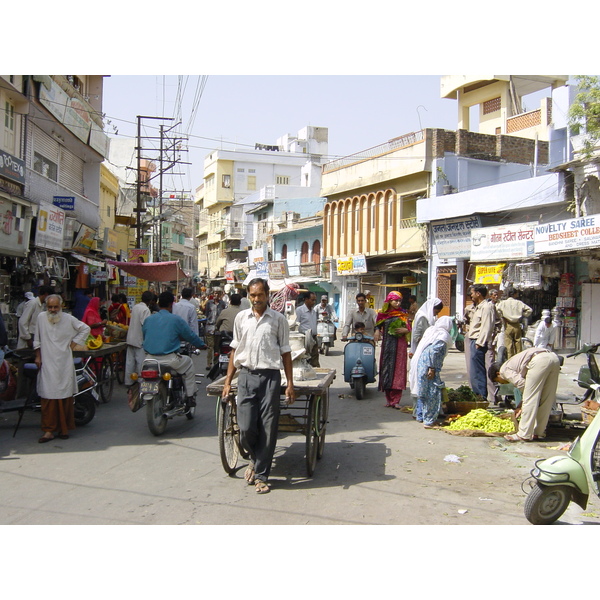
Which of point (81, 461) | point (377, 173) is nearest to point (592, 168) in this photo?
point (377, 173)

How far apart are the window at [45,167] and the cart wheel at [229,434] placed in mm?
14788

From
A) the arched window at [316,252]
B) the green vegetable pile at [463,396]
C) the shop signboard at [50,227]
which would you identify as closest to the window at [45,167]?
the shop signboard at [50,227]

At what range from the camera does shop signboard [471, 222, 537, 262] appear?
65.6ft

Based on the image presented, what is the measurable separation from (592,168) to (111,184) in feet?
72.5

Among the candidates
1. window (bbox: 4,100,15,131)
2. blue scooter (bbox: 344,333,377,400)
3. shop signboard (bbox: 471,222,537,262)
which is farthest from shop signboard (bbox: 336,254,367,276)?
blue scooter (bbox: 344,333,377,400)

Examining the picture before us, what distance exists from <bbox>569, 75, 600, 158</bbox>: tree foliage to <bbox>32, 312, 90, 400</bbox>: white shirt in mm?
15029

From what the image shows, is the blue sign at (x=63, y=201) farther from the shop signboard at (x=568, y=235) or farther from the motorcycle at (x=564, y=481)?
the motorcycle at (x=564, y=481)

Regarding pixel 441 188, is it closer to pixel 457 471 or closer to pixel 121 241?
pixel 121 241

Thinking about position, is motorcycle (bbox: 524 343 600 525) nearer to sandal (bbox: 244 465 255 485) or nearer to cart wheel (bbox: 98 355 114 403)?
sandal (bbox: 244 465 255 485)

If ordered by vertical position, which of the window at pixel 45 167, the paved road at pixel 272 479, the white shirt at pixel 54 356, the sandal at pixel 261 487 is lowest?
the paved road at pixel 272 479

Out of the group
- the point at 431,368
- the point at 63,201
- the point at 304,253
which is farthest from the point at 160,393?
the point at 304,253

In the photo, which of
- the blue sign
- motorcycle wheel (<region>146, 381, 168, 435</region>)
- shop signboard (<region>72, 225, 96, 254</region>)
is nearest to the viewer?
motorcycle wheel (<region>146, 381, 168, 435</region>)

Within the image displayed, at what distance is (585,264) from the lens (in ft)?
61.7

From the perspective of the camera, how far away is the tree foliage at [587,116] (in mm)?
16719
